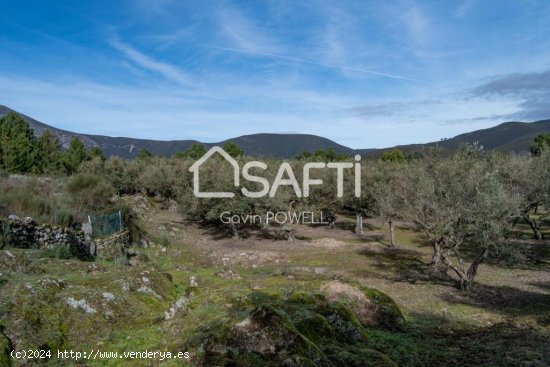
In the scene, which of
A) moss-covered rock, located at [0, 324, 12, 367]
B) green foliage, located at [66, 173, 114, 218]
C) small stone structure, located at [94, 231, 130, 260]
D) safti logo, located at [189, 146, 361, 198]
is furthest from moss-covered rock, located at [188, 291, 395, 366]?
safti logo, located at [189, 146, 361, 198]

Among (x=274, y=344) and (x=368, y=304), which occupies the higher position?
(x=274, y=344)

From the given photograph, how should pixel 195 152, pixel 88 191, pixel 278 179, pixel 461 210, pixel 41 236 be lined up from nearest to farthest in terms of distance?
pixel 41 236, pixel 461 210, pixel 88 191, pixel 278 179, pixel 195 152

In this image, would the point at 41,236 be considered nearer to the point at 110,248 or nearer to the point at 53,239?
the point at 53,239

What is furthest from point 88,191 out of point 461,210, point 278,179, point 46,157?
point 46,157

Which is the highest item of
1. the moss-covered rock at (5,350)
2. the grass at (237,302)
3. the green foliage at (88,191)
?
the green foliage at (88,191)

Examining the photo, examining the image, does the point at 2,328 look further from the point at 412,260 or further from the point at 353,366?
the point at 412,260

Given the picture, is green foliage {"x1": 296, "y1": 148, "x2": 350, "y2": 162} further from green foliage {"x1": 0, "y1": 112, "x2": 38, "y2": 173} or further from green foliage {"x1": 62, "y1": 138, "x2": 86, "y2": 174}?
green foliage {"x1": 0, "y1": 112, "x2": 38, "y2": 173}

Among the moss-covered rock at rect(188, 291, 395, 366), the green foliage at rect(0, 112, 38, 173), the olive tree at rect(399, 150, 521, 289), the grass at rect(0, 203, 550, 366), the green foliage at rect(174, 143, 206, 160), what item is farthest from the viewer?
the green foliage at rect(174, 143, 206, 160)

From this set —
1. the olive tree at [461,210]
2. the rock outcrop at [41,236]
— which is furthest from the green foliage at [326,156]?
the rock outcrop at [41,236]

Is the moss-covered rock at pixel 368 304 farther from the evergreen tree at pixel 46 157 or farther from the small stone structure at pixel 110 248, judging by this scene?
the evergreen tree at pixel 46 157

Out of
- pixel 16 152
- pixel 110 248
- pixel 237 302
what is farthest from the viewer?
pixel 16 152

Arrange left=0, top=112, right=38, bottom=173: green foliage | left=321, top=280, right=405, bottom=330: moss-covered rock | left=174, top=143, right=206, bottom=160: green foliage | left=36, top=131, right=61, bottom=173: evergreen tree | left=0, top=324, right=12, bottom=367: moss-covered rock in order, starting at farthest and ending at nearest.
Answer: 1. left=174, top=143, right=206, bottom=160: green foliage
2. left=36, top=131, right=61, bottom=173: evergreen tree
3. left=0, top=112, right=38, bottom=173: green foliage
4. left=321, top=280, right=405, bottom=330: moss-covered rock
5. left=0, top=324, right=12, bottom=367: moss-covered rock

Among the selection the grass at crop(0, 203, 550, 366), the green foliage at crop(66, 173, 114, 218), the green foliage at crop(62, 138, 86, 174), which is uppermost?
the green foliage at crop(62, 138, 86, 174)

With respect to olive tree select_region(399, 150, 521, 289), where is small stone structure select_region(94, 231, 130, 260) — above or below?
below
